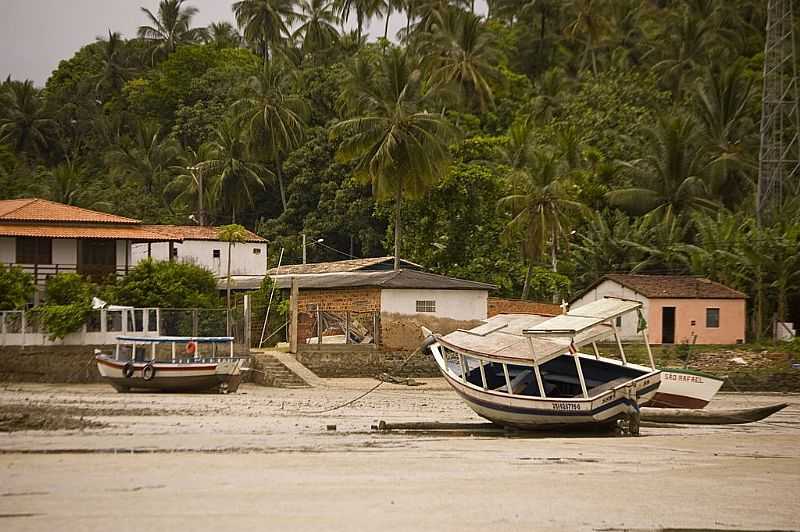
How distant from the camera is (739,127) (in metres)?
60.9

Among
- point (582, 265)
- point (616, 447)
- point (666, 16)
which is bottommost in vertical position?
point (616, 447)

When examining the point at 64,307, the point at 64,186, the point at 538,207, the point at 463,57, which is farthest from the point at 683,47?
the point at 64,307

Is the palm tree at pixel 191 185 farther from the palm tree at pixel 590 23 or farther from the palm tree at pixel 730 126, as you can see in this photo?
the palm tree at pixel 730 126

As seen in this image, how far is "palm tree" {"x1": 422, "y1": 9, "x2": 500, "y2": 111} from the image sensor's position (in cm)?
6044

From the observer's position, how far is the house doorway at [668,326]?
4362cm

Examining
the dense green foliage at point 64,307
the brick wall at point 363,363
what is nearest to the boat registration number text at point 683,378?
the brick wall at point 363,363

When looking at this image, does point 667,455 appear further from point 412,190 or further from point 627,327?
point 412,190

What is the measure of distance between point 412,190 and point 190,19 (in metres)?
47.8

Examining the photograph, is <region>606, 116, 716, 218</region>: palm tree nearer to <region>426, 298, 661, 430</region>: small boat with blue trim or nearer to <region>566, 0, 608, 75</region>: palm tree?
<region>566, 0, 608, 75</region>: palm tree

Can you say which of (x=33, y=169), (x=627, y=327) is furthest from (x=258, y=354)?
(x=33, y=169)

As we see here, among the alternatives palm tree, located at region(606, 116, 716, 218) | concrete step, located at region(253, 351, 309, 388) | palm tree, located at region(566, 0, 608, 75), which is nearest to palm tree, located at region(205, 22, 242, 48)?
palm tree, located at region(566, 0, 608, 75)

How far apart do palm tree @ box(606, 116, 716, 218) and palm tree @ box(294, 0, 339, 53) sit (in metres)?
30.7

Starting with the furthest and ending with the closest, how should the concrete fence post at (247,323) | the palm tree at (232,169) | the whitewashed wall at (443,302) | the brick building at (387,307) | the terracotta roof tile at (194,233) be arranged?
the palm tree at (232,169)
the terracotta roof tile at (194,233)
the whitewashed wall at (443,302)
the brick building at (387,307)
the concrete fence post at (247,323)

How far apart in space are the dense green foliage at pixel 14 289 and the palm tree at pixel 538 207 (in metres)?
20.8
